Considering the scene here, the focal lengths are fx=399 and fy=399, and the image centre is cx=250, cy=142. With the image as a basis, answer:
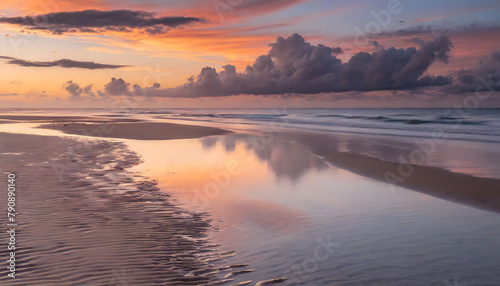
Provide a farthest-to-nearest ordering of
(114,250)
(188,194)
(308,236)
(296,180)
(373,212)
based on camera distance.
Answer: (296,180) < (188,194) < (373,212) < (308,236) < (114,250)

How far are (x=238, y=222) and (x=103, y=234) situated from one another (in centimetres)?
245

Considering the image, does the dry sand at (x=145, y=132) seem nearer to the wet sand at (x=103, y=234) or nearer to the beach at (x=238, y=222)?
the beach at (x=238, y=222)

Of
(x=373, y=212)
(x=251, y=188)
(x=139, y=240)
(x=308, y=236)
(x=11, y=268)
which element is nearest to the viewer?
(x=11, y=268)

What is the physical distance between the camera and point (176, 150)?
63.0 feet

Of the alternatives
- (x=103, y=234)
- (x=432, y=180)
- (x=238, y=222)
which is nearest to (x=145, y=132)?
(x=432, y=180)

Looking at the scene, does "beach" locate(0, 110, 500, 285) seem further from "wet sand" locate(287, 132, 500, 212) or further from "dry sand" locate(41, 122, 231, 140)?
"dry sand" locate(41, 122, 231, 140)

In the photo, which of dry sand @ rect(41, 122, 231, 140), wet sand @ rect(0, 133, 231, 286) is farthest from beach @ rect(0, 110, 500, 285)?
dry sand @ rect(41, 122, 231, 140)

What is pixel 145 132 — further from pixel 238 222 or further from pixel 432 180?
pixel 238 222

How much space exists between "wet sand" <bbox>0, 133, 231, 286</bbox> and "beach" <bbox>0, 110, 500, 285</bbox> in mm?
23

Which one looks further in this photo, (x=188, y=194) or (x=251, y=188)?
(x=251, y=188)

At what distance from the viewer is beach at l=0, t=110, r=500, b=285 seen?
523 cm

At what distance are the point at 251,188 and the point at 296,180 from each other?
1.76m

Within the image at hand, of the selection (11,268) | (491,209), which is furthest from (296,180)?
(11,268)

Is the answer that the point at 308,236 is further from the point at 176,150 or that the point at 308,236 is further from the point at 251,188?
the point at 176,150
